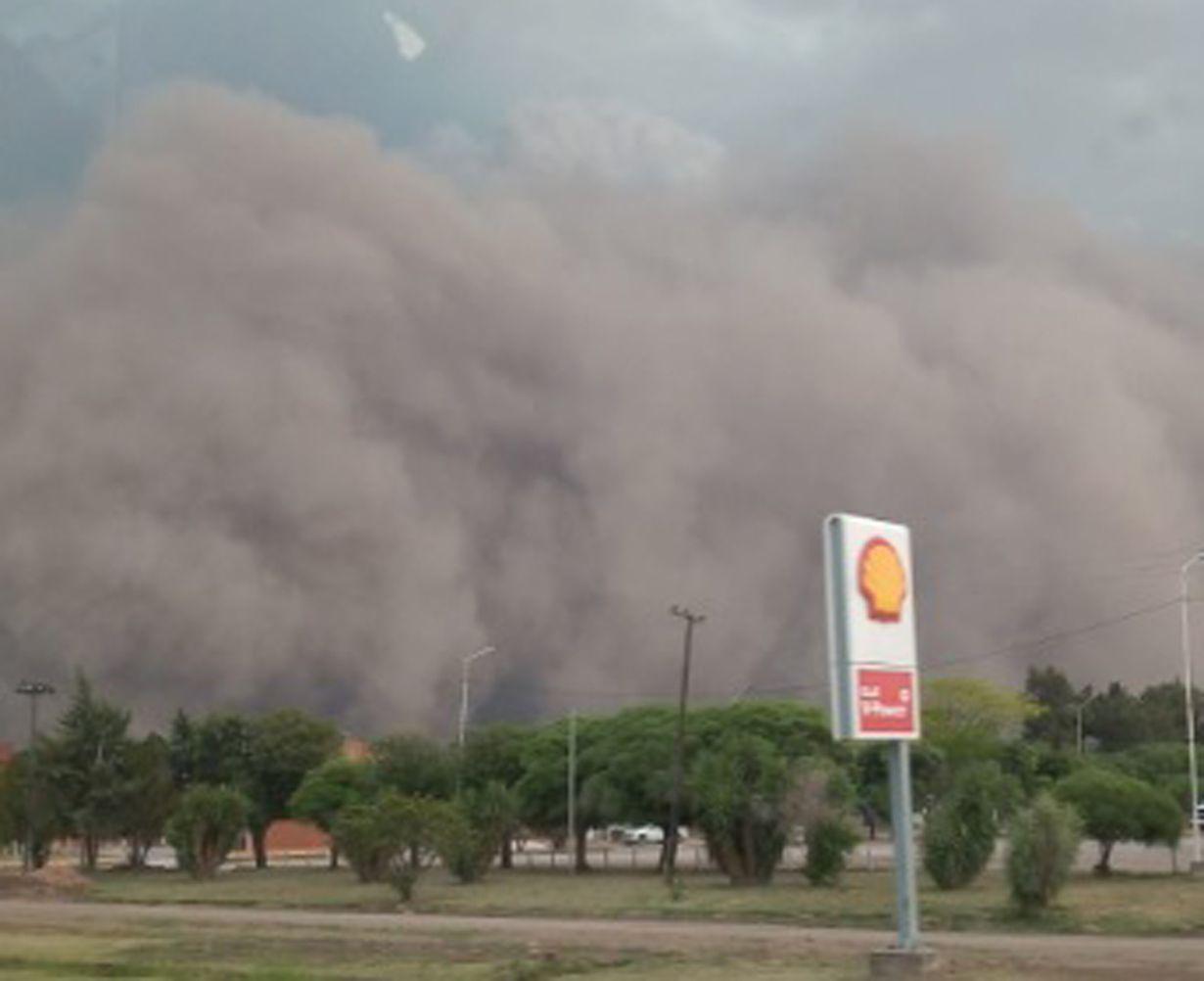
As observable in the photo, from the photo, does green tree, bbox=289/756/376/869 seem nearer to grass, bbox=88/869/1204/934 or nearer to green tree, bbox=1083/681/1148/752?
grass, bbox=88/869/1204/934

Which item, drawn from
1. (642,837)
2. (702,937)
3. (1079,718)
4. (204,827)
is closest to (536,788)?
(204,827)

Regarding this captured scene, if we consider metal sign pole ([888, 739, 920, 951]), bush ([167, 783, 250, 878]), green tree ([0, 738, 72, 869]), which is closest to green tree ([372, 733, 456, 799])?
bush ([167, 783, 250, 878])

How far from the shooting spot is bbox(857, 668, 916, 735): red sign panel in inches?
898

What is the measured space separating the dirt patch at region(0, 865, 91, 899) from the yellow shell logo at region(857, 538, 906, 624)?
1701 inches

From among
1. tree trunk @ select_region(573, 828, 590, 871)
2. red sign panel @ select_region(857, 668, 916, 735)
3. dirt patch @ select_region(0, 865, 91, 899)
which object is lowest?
dirt patch @ select_region(0, 865, 91, 899)

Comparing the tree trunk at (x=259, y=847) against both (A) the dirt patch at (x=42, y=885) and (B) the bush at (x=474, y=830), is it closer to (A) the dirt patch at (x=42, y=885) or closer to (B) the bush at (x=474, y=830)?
(B) the bush at (x=474, y=830)

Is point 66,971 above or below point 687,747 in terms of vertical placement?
below

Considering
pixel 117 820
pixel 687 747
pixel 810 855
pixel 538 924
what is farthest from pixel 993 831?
pixel 117 820

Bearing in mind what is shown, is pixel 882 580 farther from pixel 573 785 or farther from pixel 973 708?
pixel 973 708

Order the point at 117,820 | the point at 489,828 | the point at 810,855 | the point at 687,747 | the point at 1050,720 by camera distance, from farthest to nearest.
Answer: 1. the point at 1050,720
2. the point at 117,820
3. the point at 687,747
4. the point at 489,828
5. the point at 810,855

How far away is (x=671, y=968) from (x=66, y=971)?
9.56 m

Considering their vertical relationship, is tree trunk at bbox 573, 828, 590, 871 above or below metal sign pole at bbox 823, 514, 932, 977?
below

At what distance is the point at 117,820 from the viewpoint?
8562cm

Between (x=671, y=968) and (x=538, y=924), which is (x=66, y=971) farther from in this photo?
(x=538, y=924)
